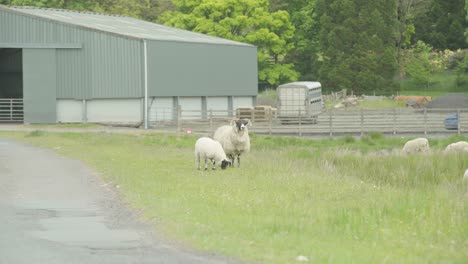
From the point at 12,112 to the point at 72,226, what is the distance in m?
44.7

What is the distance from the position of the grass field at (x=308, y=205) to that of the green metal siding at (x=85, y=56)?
76.6ft

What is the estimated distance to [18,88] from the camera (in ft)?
209

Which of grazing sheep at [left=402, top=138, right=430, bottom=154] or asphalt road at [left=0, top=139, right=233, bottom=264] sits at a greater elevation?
grazing sheep at [left=402, top=138, right=430, bottom=154]

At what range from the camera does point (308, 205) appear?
50.7 feet

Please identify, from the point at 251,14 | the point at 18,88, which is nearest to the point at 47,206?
the point at 18,88

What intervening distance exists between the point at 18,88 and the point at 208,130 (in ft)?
73.8

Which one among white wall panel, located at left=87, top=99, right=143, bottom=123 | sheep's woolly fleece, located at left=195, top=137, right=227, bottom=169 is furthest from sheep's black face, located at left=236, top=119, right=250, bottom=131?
white wall panel, located at left=87, top=99, right=143, bottom=123

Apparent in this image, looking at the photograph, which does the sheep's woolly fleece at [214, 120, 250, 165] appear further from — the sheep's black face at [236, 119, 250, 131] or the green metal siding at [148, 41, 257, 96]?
the green metal siding at [148, 41, 257, 96]

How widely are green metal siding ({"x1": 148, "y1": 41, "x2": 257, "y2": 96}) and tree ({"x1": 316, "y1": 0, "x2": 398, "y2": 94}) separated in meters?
15.0

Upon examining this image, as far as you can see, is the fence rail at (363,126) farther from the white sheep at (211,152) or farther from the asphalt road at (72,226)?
the asphalt road at (72,226)

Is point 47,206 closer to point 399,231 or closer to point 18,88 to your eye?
point 399,231

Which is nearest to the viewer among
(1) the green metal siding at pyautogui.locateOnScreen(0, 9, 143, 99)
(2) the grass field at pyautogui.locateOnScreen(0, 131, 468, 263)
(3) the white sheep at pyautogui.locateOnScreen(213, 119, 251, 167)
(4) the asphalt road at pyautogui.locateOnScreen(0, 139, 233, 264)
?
(4) the asphalt road at pyautogui.locateOnScreen(0, 139, 233, 264)

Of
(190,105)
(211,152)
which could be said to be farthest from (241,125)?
(190,105)

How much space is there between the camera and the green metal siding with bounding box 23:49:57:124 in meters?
52.8
